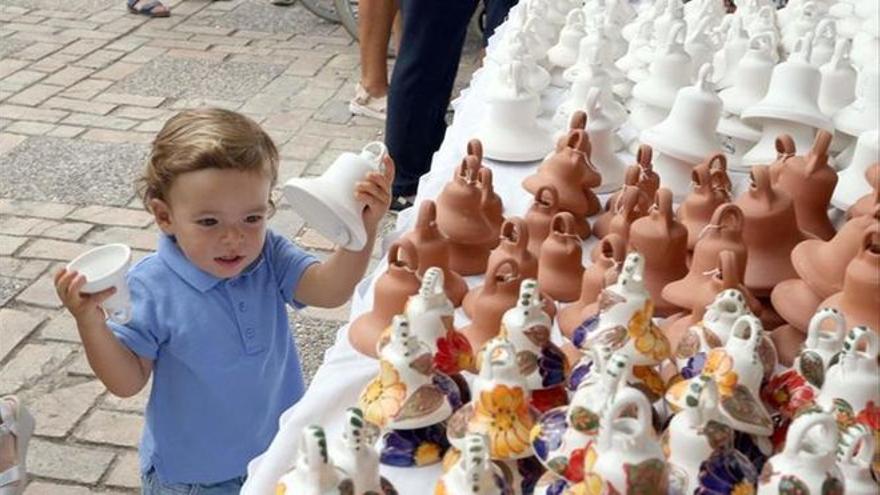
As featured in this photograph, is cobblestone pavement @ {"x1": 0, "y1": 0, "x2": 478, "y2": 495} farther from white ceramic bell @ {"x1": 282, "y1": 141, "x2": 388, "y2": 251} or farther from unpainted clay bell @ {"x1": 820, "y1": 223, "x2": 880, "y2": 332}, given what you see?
unpainted clay bell @ {"x1": 820, "y1": 223, "x2": 880, "y2": 332}

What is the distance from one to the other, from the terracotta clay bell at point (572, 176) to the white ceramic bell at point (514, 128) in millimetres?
248

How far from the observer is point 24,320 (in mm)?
2982

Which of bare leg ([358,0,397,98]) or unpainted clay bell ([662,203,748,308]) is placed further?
bare leg ([358,0,397,98])

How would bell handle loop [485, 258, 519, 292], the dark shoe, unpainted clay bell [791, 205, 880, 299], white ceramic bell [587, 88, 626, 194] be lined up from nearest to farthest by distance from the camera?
unpainted clay bell [791, 205, 880, 299] → bell handle loop [485, 258, 519, 292] → white ceramic bell [587, 88, 626, 194] → the dark shoe

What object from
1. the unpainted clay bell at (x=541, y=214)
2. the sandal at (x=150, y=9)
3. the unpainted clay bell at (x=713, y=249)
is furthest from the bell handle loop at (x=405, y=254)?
the sandal at (x=150, y=9)

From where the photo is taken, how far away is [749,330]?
1069 mm

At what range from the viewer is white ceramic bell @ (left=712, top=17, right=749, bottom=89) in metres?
1.92

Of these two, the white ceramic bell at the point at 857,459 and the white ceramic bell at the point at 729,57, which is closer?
the white ceramic bell at the point at 857,459

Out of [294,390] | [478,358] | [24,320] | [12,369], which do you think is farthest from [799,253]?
[24,320]

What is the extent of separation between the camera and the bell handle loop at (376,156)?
1.43m

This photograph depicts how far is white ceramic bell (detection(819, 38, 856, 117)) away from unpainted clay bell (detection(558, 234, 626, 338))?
0.57 metres

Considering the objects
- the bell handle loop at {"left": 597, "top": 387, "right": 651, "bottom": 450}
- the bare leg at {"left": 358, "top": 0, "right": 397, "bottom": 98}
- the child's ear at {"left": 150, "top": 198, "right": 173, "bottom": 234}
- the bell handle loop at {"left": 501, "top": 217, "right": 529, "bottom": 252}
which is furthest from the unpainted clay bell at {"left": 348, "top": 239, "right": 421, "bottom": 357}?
the bare leg at {"left": 358, "top": 0, "right": 397, "bottom": 98}

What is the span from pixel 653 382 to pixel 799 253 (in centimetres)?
28

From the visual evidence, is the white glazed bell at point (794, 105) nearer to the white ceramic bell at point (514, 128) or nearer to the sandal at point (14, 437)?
the white ceramic bell at point (514, 128)
